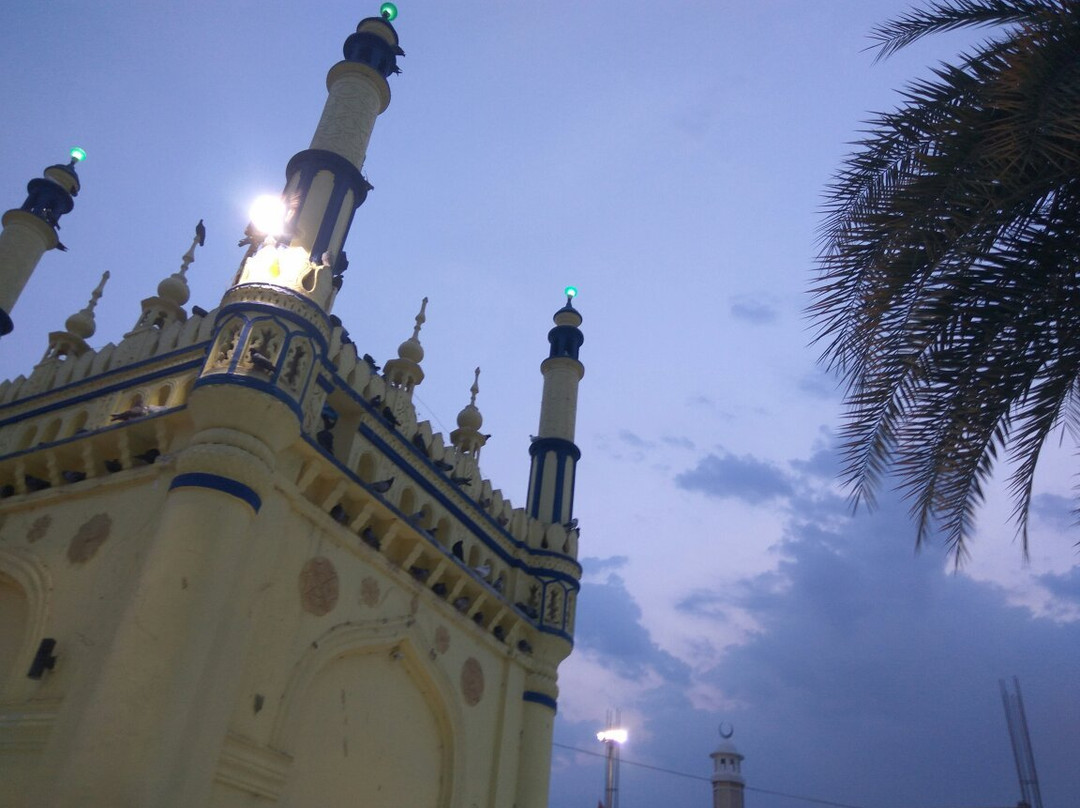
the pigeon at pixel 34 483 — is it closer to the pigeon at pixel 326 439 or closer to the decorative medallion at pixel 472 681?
the pigeon at pixel 326 439

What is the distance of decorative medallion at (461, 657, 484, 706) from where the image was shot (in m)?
12.9

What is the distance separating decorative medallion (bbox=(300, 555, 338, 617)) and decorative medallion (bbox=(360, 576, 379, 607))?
1.78 feet

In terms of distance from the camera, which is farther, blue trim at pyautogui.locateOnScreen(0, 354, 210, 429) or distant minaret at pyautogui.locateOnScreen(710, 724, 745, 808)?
distant minaret at pyautogui.locateOnScreen(710, 724, 745, 808)

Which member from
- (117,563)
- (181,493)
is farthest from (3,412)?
(181,493)

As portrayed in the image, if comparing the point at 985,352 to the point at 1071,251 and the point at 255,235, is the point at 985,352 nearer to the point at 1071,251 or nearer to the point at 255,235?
the point at 1071,251

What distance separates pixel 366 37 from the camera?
45.8 ft

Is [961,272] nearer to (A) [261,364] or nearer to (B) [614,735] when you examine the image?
(A) [261,364]

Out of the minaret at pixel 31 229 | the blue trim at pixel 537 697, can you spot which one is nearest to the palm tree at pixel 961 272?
the blue trim at pixel 537 697

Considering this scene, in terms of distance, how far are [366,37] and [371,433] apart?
6.37 meters

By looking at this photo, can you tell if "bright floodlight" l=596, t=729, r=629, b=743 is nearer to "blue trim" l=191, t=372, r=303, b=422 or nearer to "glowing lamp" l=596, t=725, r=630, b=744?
"glowing lamp" l=596, t=725, r=630, b=744

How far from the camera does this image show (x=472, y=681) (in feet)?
42.9

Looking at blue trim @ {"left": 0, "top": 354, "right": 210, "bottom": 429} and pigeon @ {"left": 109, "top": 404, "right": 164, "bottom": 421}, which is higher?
blue trim @ {"left": 0, "top": 354, "right": 210, "bottom": 429}

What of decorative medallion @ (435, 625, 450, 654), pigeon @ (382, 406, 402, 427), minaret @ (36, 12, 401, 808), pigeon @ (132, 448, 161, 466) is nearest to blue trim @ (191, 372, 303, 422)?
minaret @ (36, 12, 401, 808)

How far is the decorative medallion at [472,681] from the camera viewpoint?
42.2ft
